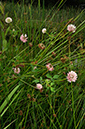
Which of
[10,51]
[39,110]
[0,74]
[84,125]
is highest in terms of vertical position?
[10,51]

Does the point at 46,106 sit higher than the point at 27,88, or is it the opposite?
the point at 27,88

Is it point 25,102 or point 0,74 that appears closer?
point 25,102

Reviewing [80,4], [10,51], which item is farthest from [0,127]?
[80,4]

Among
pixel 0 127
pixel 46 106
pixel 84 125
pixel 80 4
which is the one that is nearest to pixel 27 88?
pixel 46 106

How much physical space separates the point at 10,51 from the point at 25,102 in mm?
666

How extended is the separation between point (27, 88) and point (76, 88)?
1.42 feet

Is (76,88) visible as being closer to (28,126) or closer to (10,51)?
(28,126)

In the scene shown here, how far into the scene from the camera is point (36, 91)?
127 centimetres

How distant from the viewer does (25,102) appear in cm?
110

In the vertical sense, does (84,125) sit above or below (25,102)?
below

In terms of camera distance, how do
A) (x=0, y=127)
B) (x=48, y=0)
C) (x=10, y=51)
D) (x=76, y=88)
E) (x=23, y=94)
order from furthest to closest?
(x=48, y=0) < (x=10, y=51) < (x=76, y=88) < (x=23, y=94) < (x=0, y=127)

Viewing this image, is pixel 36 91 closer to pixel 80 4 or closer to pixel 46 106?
pixel 46 106

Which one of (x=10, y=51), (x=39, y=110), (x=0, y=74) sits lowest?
(x=39, y=110)

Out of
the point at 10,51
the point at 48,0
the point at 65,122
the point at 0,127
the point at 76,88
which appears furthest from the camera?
the point at 48,0
